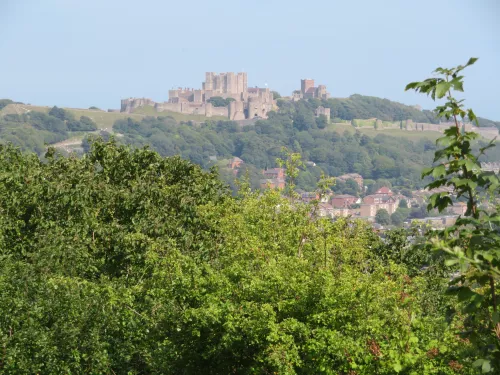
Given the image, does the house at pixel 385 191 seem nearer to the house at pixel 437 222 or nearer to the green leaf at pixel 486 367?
the house at pixel 437 222

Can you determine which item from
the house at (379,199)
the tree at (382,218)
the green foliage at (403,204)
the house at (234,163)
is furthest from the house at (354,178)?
the tree at (382,218)

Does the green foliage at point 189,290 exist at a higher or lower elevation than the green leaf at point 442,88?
lower

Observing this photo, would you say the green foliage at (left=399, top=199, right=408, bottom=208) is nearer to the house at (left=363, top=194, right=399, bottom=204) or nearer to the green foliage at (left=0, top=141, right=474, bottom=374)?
the house at (left=363, top=194, right=399, bottom=204)

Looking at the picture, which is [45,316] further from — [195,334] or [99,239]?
[99,239]

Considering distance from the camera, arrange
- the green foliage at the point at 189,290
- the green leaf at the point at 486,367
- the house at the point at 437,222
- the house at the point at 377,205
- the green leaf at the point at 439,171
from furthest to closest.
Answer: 1. the house at the point at 377,205
2. the house at the point at 437,222
3. the green foliage at the point at 189,290
4. the green leaf at the point at 439,171
5. the green leaf at the point at 486,367

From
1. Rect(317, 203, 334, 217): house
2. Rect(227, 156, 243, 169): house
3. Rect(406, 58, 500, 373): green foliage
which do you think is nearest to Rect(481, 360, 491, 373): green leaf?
Rect(406, 58, 500, 373): green foliage

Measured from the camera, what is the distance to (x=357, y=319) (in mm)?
10898

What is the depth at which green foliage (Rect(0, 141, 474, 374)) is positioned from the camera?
33.9ft

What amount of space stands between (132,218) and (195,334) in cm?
963

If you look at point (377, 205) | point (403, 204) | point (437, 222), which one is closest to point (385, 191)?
point (403, 204)

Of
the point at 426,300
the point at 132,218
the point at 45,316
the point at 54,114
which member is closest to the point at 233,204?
the point at 132,218

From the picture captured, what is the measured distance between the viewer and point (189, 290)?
12.7 metres

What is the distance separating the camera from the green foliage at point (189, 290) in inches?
407

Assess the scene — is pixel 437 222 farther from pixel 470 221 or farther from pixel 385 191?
pixel 470 221
